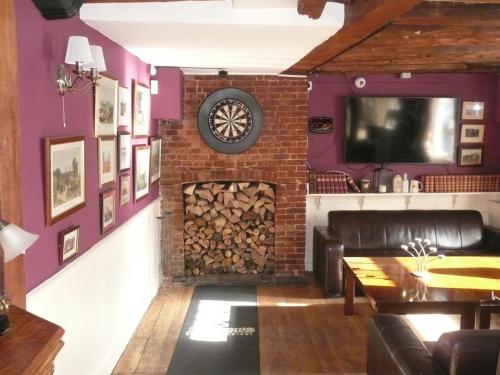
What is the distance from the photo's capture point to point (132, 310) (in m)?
4.41

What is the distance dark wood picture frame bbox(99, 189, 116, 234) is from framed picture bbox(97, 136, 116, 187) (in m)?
0.08

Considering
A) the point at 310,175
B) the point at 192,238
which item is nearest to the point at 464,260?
the point at 310,175

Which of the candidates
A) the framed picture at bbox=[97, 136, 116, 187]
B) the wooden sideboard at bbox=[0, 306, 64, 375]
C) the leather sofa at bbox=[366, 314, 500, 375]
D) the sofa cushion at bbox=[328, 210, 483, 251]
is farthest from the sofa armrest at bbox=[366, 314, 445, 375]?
the sofa cushion at bbox=[328, 210, 483, 251]

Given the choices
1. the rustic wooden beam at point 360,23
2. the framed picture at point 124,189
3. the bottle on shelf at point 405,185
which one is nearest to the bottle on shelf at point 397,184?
the bottle on shelf at point 405,185

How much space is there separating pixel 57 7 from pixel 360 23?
1.50 metres

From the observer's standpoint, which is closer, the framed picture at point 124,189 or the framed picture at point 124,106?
the framed picture at point 124,106

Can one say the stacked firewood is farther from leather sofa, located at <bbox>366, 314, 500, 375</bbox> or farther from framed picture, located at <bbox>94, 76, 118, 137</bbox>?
leather sofa, located at <bbox>366, 314, 500, 375</bbox>

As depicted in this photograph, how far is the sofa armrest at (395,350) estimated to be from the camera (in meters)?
2.42

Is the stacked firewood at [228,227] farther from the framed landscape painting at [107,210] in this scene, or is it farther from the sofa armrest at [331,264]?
the framed landscape painting at [107,210]

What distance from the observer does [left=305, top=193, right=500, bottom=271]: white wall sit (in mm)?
6148

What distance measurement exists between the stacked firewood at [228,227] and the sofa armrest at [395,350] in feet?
9.51

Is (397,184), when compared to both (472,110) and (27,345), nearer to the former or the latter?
(472,110)

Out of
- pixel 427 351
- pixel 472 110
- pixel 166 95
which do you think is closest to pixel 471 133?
pixel 472 110

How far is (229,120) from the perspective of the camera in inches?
223
